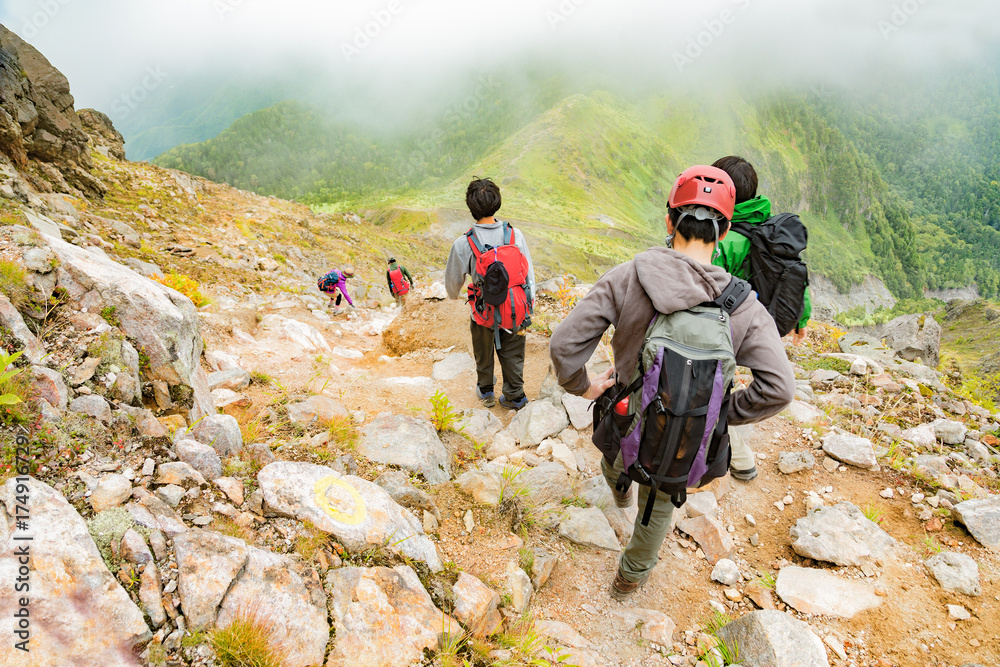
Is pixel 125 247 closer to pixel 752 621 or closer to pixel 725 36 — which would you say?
pixel 752 621

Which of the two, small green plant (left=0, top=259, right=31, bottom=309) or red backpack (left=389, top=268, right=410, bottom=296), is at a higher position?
small green plant (left=0, top=259, right=31, bottom=309)

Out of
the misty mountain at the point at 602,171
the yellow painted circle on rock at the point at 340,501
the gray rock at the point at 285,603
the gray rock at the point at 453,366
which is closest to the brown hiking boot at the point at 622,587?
the yellow painted circle on rock at the point at 340,501

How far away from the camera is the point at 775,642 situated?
2.56m

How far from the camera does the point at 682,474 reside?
243cm

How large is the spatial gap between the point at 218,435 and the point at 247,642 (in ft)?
5.41

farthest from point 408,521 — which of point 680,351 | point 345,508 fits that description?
point 680,351

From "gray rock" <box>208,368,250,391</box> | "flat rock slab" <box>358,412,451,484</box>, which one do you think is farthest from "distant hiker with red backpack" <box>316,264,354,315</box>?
"flat rock slab" <box>358,412,451,484</box>

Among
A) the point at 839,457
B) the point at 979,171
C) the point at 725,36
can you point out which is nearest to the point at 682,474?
the point at 839,457

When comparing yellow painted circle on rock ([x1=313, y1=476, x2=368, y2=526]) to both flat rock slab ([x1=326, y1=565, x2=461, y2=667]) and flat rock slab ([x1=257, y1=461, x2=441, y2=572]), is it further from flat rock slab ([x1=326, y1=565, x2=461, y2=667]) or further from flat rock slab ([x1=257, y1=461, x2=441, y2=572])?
flat rock slab ([x1=326, y1=565, x2=461, y2=667])

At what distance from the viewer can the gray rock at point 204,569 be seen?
1.98 m

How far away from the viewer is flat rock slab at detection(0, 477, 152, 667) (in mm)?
1634

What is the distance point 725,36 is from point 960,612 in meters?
195

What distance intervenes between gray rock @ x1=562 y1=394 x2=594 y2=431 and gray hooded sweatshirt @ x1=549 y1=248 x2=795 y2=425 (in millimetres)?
2793

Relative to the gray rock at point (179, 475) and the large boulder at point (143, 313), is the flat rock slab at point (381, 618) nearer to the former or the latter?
the gray rock at point (179, 475)
